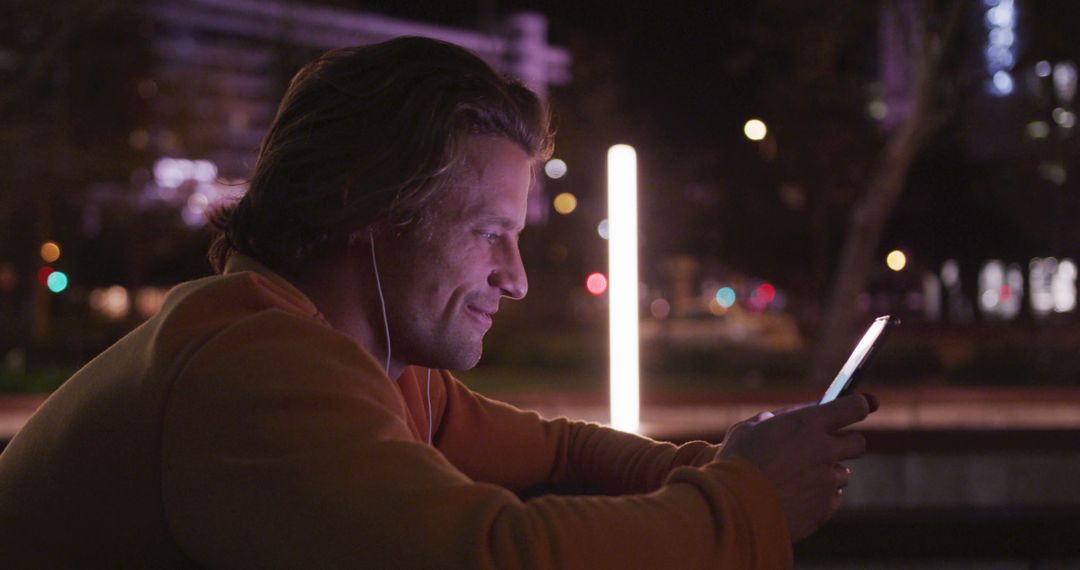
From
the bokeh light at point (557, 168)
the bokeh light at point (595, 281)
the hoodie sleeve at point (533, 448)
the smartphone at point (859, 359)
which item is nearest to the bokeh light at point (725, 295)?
the bokeh light at point (595, 281)

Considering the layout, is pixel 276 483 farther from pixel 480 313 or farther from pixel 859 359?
pixel 859 359

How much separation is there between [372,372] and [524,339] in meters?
28.3

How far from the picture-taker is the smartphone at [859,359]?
1.56 meters

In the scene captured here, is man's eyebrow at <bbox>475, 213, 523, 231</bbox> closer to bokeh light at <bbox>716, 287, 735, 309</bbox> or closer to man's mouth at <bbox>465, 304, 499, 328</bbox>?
man's mouth at <bbox>465, 304, 499, 328</bbox>

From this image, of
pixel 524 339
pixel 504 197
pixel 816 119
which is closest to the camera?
pixel 504 197

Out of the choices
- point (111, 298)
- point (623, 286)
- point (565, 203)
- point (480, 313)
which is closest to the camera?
point (480, 313)

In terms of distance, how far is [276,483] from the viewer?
3.51 ft

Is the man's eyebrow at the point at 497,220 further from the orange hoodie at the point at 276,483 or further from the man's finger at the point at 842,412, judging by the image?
the man's finger at the point at 842,412

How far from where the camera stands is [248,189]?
1.59 m

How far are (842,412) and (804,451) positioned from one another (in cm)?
8

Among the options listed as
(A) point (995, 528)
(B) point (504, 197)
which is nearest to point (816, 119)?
(A) point (995, 528)

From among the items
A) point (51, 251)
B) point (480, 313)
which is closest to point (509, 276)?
point (480, 313)

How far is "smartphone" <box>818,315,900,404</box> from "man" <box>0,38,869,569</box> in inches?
7.3

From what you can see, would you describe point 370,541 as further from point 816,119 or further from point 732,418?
point 816,119
